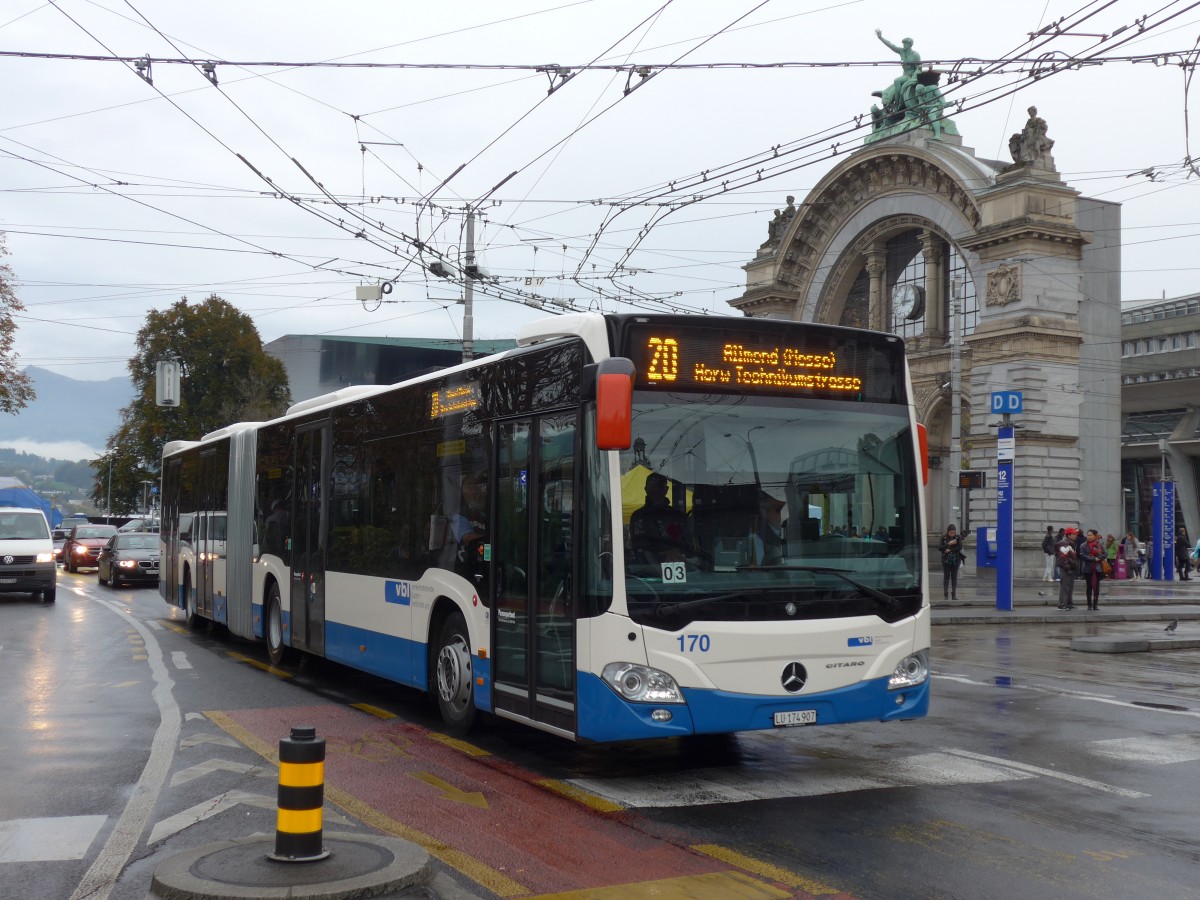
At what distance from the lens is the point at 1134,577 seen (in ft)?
149

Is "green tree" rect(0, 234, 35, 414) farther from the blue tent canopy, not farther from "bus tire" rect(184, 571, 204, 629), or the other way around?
"bus tire" rect(184, 571, 204, 629)

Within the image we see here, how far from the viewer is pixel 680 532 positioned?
25.4ft

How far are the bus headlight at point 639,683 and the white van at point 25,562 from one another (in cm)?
2035

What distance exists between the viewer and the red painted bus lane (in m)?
5.95

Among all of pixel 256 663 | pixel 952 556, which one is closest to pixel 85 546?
pixel 952 556

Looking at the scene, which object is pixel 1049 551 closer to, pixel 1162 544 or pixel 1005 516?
pixel 1162 544

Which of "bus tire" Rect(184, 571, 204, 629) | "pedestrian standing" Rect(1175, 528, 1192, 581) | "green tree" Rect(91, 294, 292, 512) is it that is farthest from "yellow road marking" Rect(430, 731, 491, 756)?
"green tree" Rect(91, 294, 292, 512)

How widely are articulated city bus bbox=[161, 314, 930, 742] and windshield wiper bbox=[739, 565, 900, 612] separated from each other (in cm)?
2

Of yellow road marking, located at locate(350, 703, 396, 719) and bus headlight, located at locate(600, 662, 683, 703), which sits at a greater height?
bus headlight, located at locate(600, 662, 683, 703)

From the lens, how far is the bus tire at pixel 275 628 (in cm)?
1459

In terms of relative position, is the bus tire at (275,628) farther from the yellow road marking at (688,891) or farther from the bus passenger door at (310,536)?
the yellow road marking at (688,891)

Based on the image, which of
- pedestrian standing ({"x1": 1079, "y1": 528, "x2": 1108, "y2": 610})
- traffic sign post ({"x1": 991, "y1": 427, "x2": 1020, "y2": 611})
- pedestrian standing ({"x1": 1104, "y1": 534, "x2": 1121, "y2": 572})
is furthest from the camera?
pedestrian standing ({"x1": 1104, "y1": 534, "x2": 1121, "y2": 572})

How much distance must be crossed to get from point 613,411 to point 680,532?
98 cm

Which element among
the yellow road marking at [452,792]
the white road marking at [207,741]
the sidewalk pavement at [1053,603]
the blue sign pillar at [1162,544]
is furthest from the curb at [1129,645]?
the blue sign pillar at [1162,544]
